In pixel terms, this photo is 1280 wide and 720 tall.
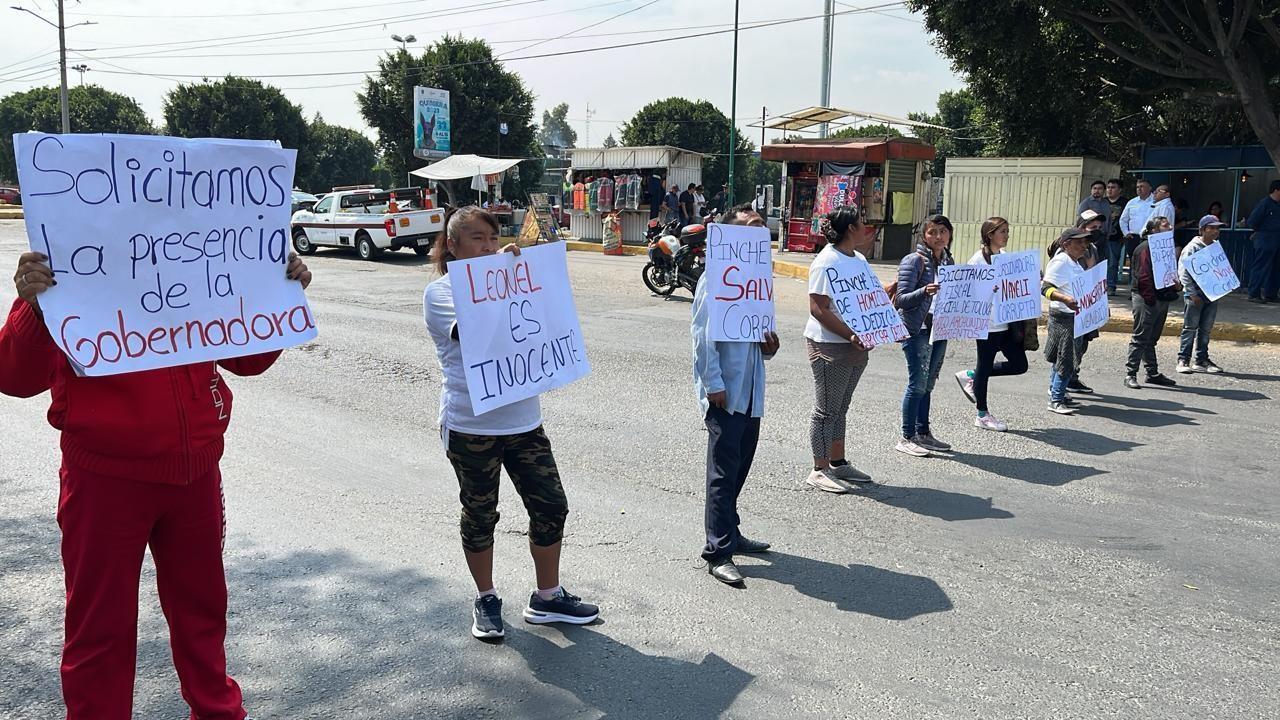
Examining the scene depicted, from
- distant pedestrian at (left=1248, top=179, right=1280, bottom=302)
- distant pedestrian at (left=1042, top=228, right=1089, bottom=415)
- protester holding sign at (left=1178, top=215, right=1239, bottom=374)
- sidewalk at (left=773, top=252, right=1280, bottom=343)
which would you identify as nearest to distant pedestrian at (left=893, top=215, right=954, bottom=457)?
distant pedestrian at (left=1042, top=228, right=1089, bottom=415)

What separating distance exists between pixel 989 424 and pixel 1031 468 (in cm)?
102

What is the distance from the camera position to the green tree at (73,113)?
63.4 metres

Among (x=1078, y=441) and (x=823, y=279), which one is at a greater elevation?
(x=823, y=279)

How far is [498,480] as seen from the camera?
3.80 meters

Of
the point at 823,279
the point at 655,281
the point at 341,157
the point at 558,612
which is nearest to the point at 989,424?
the point at 823,279

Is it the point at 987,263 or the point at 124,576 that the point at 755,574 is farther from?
the point at 987,263

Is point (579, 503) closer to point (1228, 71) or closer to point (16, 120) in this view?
point (1228, 71)

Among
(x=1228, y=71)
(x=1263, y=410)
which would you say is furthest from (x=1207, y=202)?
(x=1263, y=410)

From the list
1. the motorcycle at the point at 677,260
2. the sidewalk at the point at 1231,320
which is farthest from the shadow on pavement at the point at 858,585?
the motorcycle at the point at 677,260

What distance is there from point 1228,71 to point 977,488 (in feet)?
36.0

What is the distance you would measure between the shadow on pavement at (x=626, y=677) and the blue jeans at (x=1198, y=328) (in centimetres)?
835

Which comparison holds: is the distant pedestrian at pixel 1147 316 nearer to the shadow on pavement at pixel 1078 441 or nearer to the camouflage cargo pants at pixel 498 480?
the shadow on pavement at pixel 1078 441

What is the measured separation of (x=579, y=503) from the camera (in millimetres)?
5660

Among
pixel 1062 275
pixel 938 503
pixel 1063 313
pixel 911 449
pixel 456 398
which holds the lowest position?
pixel 938 503
